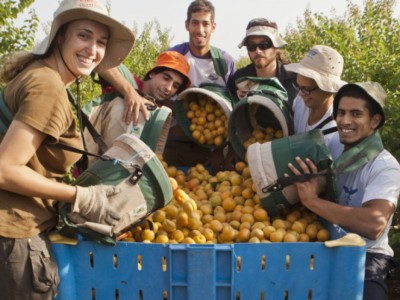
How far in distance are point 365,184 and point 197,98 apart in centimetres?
144

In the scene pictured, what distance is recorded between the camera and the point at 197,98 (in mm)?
3430

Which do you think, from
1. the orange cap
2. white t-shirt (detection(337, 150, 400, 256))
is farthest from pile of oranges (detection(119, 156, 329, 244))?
the orange cap

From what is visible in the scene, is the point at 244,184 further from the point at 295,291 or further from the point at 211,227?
the point at 295,291

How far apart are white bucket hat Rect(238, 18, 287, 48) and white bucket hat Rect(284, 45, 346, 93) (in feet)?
2.72

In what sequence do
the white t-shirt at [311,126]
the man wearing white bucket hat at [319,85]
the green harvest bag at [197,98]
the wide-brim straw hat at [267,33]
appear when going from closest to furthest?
the white t-shirt at [311,126]
the man wearing white bucket hat at [319,85]
the green harvest bag at [197,98]
the wide-brim straw hat at [267,33]

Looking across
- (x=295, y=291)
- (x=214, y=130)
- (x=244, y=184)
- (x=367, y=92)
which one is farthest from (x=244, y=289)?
(x=214, y=130)

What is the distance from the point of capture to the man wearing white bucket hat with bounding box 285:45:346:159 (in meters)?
2.85

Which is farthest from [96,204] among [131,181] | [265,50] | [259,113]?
[265,50]

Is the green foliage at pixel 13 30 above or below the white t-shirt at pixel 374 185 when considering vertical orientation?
above

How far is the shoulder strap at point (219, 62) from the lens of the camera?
3977 millimetres

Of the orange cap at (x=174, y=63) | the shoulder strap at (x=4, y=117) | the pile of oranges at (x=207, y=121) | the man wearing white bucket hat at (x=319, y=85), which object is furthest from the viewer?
the orange cap at (x=174, y=63)

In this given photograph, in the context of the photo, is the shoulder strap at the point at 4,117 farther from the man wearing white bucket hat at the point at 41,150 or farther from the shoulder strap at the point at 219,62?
the shoulder strap at the point at 219,62

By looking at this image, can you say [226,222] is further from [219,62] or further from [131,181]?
[219,62]

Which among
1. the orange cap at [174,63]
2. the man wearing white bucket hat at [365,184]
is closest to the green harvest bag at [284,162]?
the man wearing white bucket hat at [365,184]
